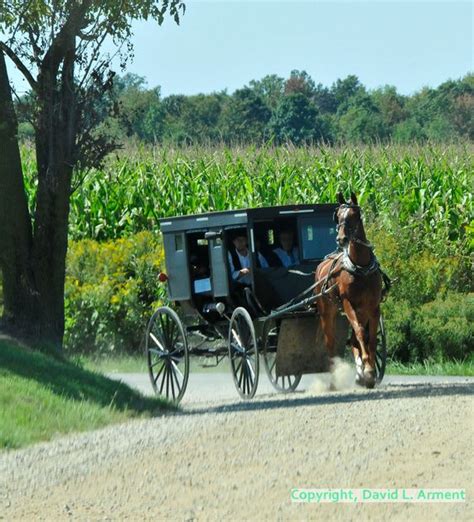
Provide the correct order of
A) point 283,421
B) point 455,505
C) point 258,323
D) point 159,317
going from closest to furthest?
1. point 455,505
2. point 283,421
3. point 258,323
4. point 159,317

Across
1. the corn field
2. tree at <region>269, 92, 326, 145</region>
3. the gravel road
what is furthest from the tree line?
the gravel road

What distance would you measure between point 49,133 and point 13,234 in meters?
1.42

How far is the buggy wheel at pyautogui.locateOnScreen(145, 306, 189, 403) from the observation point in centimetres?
1775

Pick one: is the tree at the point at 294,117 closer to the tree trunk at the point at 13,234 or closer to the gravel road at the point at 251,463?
the tree trunk at the point at 13,234

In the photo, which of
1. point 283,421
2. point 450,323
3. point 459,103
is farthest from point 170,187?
point 459,103

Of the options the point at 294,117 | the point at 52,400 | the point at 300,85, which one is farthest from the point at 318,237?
the point at 300,85

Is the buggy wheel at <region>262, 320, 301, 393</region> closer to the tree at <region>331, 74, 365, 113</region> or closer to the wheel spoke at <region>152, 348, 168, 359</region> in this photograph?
the wheel spoke at <region>152, 348, 168, 359</region>

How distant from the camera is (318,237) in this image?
693 inches

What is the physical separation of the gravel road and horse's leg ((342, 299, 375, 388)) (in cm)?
171

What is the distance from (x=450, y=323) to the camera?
21.2m

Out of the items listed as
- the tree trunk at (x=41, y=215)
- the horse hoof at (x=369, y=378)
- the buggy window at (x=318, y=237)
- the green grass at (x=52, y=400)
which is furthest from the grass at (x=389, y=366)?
the horse hoof at (x=369, y=378)

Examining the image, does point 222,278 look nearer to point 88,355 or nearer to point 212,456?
point 212,456

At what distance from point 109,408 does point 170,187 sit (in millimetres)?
15005

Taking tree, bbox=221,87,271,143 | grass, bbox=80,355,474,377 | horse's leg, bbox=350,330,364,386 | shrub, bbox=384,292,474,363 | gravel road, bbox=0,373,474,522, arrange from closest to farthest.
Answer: gravel road, bbox=0,373,474,522
horse's leg, bbox=350,330,364,386
grass, bbox=80,355,474,377
shrub, bbox=384,292,474,363
tree, bbox=221,87,271,143
